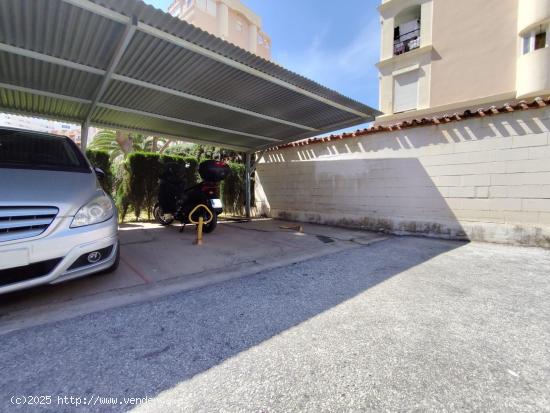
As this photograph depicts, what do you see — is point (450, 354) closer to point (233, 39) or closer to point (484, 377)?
point (484, 377)

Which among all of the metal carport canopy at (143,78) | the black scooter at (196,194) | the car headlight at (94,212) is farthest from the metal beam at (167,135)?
the car headlight at (94,212)

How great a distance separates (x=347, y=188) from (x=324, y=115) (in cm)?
189

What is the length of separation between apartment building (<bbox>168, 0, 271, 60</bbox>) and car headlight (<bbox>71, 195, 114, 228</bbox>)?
2611cm

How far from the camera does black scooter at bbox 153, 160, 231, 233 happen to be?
4.88 meters

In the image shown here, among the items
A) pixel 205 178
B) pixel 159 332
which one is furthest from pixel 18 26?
pixel 159 332

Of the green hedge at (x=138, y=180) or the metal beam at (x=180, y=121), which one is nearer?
the metal beam at (x=180, y=121)

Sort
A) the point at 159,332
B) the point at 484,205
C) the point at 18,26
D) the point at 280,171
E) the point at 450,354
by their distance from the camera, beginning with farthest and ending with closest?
the point at 280,171, the point at 484,205, the point at 18,26, the point at 159,332, the point at 450,354

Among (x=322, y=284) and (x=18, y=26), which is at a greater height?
(x=18, y=26)

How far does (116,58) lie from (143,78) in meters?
0.76

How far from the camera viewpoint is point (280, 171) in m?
8.22

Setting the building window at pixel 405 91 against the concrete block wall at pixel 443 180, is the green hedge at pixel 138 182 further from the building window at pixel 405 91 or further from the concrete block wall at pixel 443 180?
the building window at pixel 405 91

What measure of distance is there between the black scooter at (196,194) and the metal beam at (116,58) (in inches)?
66.9

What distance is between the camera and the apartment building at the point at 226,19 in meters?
25.7

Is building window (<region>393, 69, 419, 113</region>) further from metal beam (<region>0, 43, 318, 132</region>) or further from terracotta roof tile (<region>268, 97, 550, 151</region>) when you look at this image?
metal beam (<region>0, 43, 318, 132</region>)
